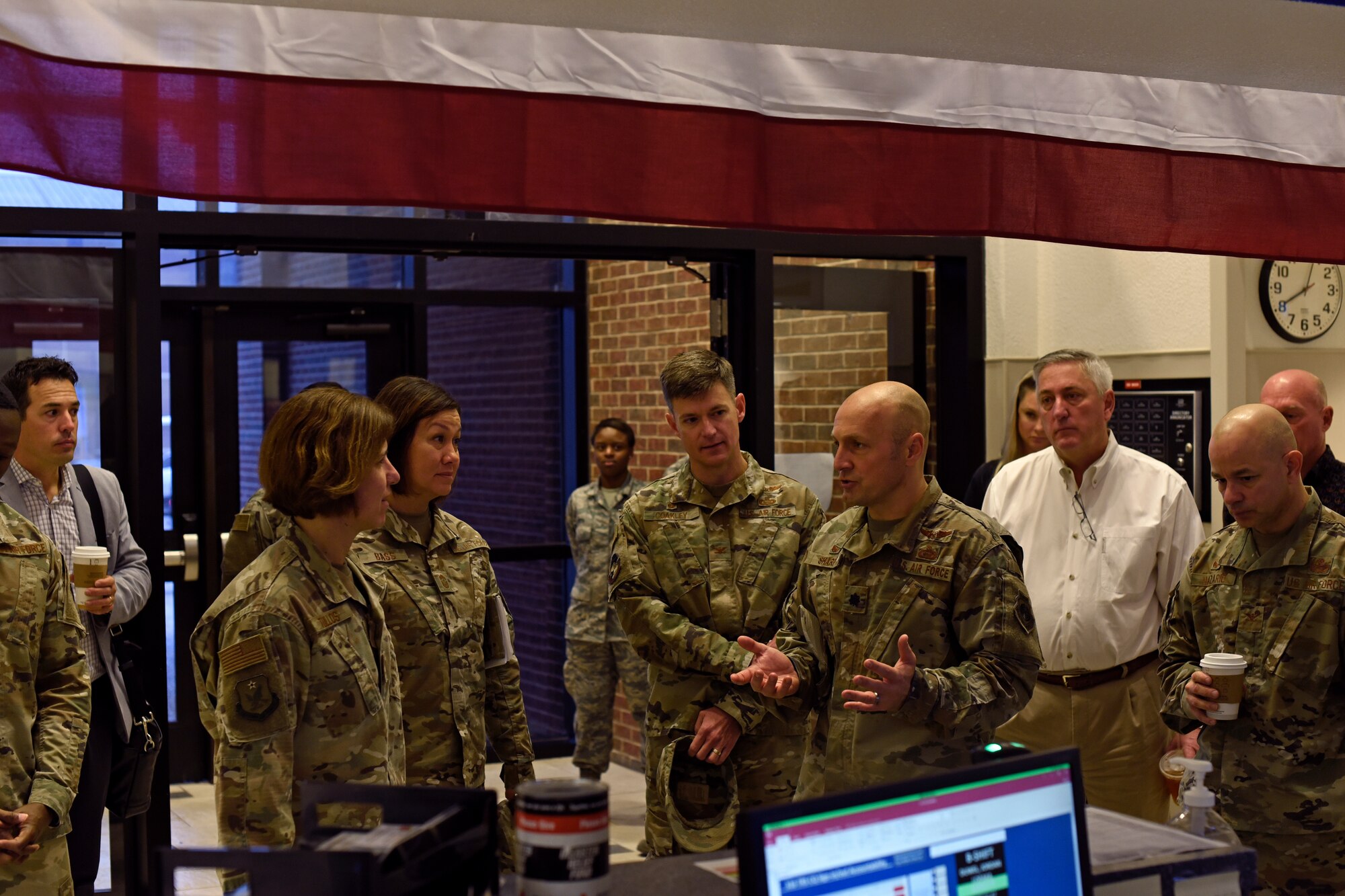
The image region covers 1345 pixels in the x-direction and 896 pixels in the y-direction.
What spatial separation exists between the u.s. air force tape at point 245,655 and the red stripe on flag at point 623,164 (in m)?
0.89

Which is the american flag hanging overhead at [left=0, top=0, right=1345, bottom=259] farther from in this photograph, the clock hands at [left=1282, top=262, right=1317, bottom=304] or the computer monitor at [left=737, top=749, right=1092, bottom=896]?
the clock hands at [left=1282, top=262, right=1317, bottom=304]

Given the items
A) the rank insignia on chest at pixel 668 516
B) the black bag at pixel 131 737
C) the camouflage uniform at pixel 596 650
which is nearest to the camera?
the rank insignia on chest at pixel 668 516

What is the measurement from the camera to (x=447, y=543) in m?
3.12

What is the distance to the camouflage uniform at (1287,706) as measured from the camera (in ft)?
9.34

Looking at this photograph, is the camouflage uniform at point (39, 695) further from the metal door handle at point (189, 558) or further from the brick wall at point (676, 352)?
the metal door handle at point (189, 558)

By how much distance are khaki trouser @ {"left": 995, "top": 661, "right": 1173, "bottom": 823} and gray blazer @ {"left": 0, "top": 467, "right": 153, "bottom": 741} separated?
8.63ft

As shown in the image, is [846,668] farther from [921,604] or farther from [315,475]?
[315,475]

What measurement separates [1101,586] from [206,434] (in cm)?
464

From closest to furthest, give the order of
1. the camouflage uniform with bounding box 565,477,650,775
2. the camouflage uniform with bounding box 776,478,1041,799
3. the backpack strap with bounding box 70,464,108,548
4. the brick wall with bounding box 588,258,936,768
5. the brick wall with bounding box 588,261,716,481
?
the camouflage uniform with bounding box 776,478,1041,799 < the backpack strap with bounding box 70,464,108,548 < the brick wall with bounding box 588,258,936,768 < the camouflage uniform with bounding box 565,477,650,775 < the brick wall with bounding box 588,261,716,481

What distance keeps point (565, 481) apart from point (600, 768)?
1.77 m

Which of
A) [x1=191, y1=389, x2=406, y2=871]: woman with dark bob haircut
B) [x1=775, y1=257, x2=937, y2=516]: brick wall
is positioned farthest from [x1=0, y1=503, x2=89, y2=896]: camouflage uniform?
[x1=775, y1=257, x2=937, y2=516]: brick wall

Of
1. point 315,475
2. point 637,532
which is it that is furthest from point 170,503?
point 315,475

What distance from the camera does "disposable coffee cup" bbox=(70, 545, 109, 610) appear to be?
11.8ft

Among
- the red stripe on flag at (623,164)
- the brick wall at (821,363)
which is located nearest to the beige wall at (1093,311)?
the brick wall at (821,363)
